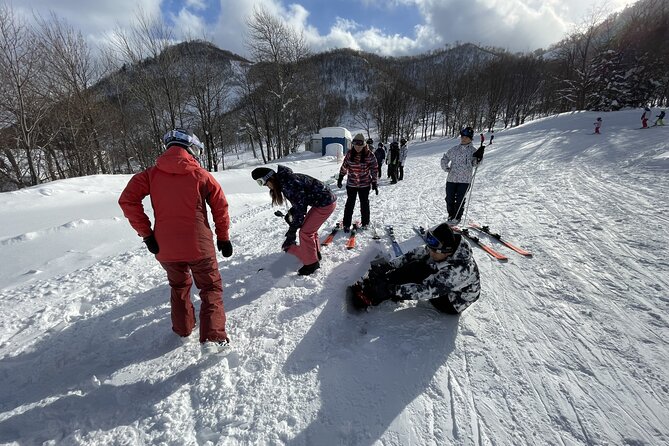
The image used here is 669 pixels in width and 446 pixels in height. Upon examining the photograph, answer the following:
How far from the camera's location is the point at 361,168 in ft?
17.6

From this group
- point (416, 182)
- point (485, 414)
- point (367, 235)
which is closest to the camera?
point (485, 414)

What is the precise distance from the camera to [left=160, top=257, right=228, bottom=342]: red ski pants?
2566 mm

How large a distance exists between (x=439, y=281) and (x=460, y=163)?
11.3 ft

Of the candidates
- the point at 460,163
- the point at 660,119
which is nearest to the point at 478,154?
the point at 460,163

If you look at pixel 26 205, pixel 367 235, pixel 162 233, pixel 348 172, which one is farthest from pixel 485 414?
pixel 26 205

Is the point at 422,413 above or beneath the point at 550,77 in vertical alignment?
beneath

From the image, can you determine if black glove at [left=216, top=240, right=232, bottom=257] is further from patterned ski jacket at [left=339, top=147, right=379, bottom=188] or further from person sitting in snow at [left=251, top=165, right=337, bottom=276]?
patterned ski jacket at [left=339, top=147, right=379, bottom=188]

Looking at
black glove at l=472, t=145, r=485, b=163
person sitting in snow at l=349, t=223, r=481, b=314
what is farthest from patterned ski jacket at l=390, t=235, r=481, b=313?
black glove at l=472, t=145, r=485, b=163

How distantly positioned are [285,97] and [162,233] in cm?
2726

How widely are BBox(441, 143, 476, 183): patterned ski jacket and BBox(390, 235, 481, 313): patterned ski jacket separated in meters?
3.04

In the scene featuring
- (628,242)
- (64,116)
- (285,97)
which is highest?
(285,97)

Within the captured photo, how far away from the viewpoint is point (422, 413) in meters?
2.09

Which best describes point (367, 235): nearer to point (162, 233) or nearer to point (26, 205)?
point (162, 233)

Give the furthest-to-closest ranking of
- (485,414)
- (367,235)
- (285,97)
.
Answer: (285,97), (367,235), (485,414)
